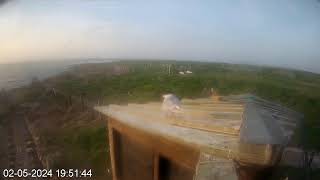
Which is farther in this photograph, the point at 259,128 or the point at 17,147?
the point at 17,147

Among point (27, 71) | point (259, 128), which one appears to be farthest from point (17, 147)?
point (259, 128)

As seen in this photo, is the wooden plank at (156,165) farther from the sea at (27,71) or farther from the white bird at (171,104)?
the sea at (27,71)

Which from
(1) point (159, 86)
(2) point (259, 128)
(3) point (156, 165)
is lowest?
(3) point (156, 165)

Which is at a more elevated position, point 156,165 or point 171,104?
point 171,104

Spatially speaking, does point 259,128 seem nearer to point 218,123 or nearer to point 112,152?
point 218,123

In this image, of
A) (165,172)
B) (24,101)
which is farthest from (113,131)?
(24,101)
